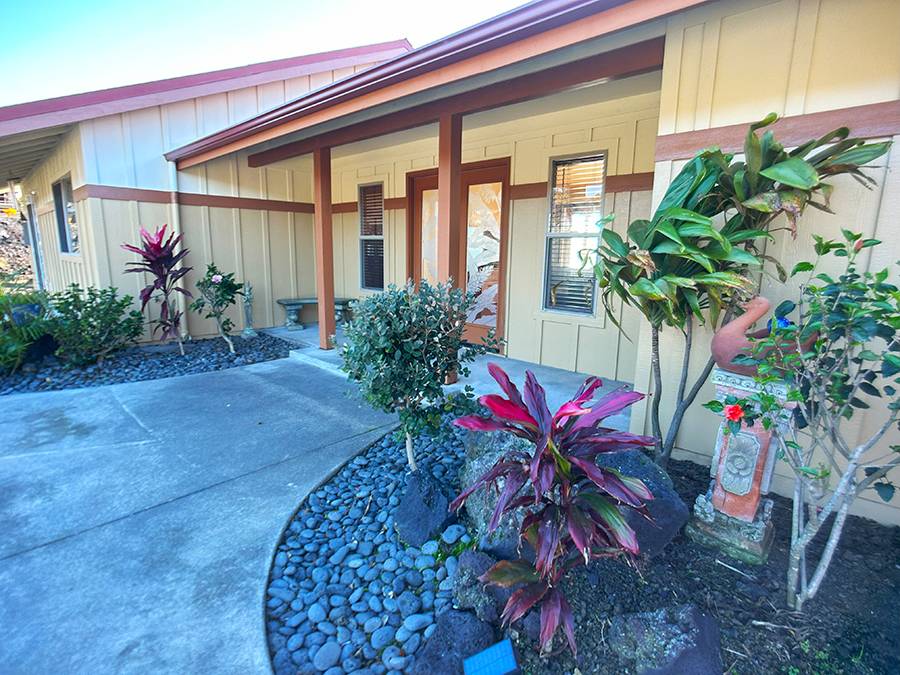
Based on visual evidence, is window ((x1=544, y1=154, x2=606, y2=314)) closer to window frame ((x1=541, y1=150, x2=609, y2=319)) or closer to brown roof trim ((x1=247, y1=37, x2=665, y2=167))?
window frame ((x1=541, y1=150, x2=609, y2=319))

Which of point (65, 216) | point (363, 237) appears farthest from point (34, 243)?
point (363, 237)

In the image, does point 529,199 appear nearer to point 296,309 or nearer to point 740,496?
point 740,496

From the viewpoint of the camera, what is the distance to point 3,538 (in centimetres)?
233

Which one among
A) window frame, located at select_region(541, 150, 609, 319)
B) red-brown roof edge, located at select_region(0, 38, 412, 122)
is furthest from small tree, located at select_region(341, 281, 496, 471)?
red-brown roof edge, located at select_region(0, 38, 412, 122)

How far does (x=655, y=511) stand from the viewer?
202 centimetres

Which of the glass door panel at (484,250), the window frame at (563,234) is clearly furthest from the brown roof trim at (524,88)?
the glass door panel at (484,250)

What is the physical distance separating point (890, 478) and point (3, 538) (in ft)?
14.8

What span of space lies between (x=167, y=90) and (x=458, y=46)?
5.36m

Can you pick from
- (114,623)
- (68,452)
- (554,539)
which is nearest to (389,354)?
(554,539)

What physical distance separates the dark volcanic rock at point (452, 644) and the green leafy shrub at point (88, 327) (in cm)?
553

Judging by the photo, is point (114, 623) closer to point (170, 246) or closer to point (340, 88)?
point (340, 88)

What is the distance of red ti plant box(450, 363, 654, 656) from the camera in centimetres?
149

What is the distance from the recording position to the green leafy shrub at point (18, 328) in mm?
4988

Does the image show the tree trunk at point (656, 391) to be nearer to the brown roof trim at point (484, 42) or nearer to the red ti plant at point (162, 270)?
the brown roof trim at point (484, 42)
